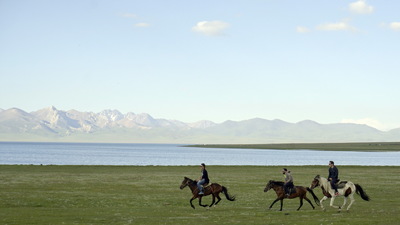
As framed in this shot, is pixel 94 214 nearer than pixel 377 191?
Yes

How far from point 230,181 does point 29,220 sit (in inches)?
1245

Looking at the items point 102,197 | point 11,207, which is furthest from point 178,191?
point 11,207

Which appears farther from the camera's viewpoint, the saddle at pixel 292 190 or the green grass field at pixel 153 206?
the saddle at pixel 292 190

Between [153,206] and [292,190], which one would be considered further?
[153,206]

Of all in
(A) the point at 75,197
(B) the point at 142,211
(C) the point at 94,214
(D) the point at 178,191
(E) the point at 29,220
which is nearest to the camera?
(E) the point at 29,220

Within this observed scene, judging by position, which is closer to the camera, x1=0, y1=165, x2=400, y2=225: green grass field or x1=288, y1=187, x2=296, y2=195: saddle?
x1=0, y1=165, x2=400, y2=225: green grass field

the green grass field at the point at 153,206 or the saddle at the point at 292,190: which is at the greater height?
the saddle at the point at 292,190

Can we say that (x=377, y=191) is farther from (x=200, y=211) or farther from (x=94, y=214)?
(x=94, y=214)

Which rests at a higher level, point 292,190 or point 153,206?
point 292,190

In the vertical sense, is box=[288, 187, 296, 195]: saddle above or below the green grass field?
above

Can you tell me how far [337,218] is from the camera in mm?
28188

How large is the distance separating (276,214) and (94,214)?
31.8 ft

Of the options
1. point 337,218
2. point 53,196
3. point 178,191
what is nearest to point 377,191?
point 178,191

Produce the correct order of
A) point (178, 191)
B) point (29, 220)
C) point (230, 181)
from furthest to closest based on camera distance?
point (230, 181)
point (178, 191)
point (29, 220)
